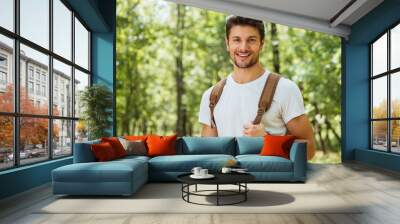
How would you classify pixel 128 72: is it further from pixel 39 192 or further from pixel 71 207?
pixel 71 207

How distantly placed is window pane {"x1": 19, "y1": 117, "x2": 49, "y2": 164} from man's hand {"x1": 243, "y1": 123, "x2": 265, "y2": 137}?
13.0 ft

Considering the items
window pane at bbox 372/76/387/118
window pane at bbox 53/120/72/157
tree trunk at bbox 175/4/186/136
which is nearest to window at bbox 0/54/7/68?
window pane at bbox 53/120/72/157

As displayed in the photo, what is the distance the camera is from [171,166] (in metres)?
6.23

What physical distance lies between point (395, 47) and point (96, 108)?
612 centimetres

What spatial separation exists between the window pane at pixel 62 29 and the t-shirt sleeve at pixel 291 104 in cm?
441

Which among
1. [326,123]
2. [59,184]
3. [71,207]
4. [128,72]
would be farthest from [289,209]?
[128,72]

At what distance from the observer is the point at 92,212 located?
432 centimetres

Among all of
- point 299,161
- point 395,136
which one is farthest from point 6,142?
point 395,136

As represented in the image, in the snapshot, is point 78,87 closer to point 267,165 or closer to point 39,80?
point 39,80

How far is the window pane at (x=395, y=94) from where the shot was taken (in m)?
8.19

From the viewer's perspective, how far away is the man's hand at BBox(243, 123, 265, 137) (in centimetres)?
855

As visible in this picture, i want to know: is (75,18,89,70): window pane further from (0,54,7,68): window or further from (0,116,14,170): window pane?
(0,116,14,170): window pane

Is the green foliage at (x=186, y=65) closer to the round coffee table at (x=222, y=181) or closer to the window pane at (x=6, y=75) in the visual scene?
the round coffee table at (x=222, y=181)

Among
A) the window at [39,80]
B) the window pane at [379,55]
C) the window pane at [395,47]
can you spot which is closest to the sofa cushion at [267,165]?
the window at [39,80]
